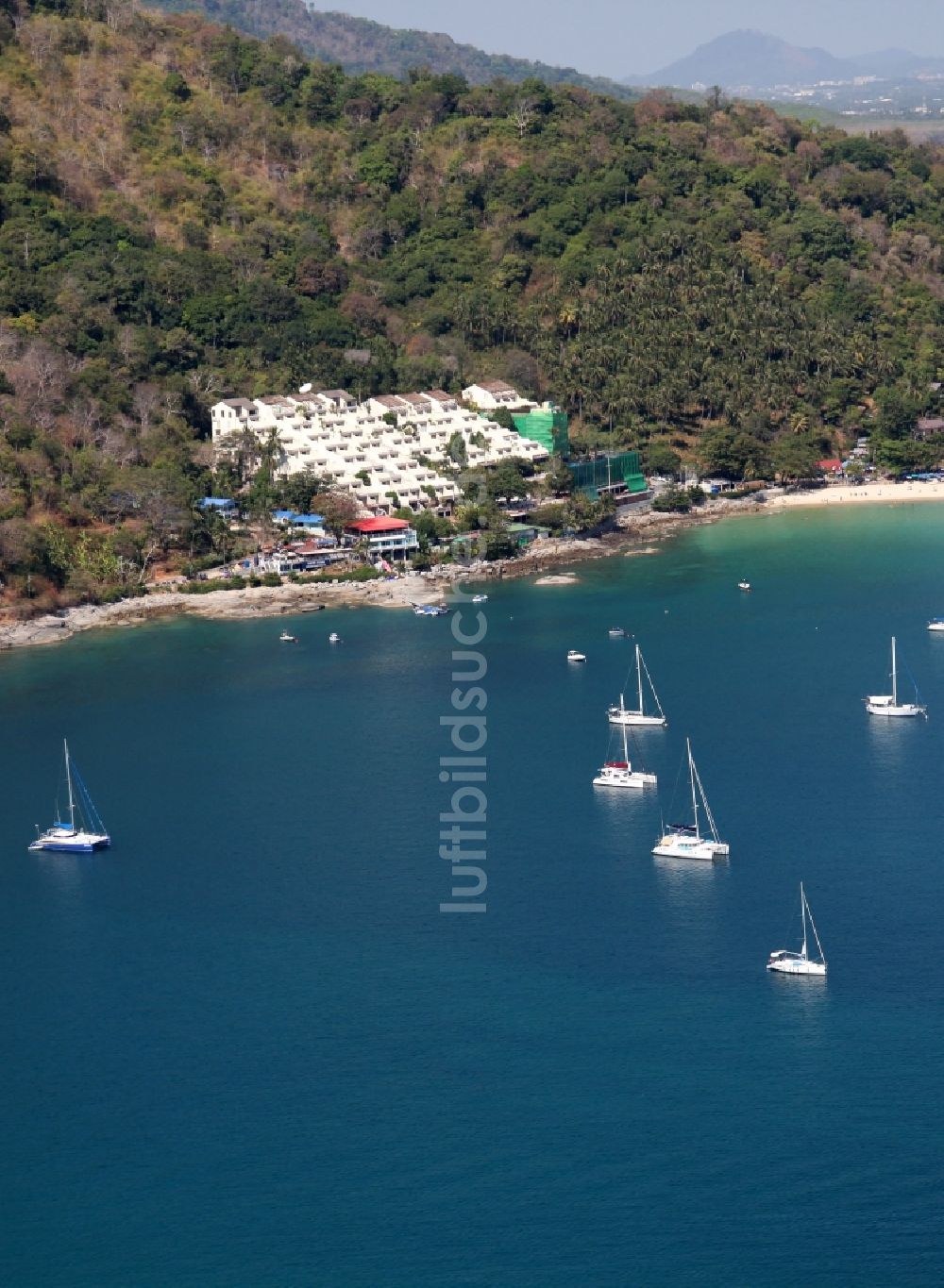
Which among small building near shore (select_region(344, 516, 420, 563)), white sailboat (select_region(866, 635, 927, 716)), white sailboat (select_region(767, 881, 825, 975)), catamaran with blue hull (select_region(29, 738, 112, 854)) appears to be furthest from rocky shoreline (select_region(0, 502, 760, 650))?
white sailboat (select_region(767, 881, 825, 975))

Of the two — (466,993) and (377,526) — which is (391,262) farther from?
(466,993)

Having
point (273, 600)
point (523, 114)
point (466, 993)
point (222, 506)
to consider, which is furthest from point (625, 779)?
point (523, 114)

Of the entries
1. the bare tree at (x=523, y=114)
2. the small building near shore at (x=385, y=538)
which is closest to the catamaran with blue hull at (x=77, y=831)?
the small building near shore at (x=385, y=538)

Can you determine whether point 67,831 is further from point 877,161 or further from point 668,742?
point 877,161

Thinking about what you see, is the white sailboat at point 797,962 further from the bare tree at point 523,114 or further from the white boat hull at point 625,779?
the bare tree at point 523,114

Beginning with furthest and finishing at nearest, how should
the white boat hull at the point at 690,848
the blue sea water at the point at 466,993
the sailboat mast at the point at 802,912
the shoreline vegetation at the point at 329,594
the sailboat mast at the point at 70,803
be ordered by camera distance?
the shoreline vegetation at the point at 329,594, the sailboat mast at the point at 70,803, the white boat hull at the point at 690,848, the sailboat mast at the point at 802,912, the blue sea water at the point at 466,993
